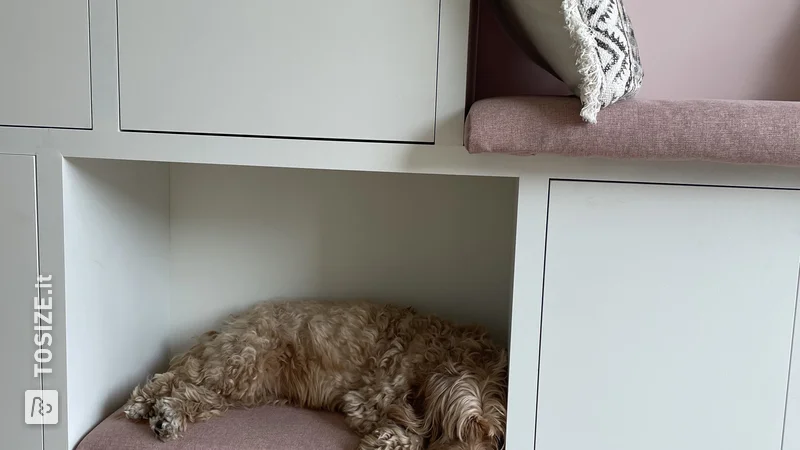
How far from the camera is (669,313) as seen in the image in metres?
1.10

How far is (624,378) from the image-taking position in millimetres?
1121

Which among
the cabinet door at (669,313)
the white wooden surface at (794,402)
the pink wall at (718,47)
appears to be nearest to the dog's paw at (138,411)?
the cabinet door at (669,313)

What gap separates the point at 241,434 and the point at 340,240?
52 centimetres

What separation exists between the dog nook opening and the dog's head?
0.35 meters

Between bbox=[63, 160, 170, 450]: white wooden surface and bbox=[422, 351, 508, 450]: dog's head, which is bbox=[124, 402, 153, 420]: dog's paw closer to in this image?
bbox=[63, 160, 170, 450]: white wooden surface

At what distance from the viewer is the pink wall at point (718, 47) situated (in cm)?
139

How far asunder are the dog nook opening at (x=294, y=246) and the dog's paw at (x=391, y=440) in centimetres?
44

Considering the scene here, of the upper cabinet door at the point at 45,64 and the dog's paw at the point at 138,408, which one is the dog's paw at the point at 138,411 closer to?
the dog's paw at the point at 138,408

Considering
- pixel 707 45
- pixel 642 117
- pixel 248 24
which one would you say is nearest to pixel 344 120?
pixel 248 24

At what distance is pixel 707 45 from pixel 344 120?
0.83 metres

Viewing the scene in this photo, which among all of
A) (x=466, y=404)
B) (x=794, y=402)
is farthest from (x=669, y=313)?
(x=466, y=404)

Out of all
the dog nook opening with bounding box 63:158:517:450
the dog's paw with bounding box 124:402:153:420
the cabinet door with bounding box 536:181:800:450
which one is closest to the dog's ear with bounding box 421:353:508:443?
the cabinet door with bounding box 536:181:800:450

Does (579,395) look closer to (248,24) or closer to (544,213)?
(544,213)

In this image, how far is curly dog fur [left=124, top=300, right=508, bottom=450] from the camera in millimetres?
1245
